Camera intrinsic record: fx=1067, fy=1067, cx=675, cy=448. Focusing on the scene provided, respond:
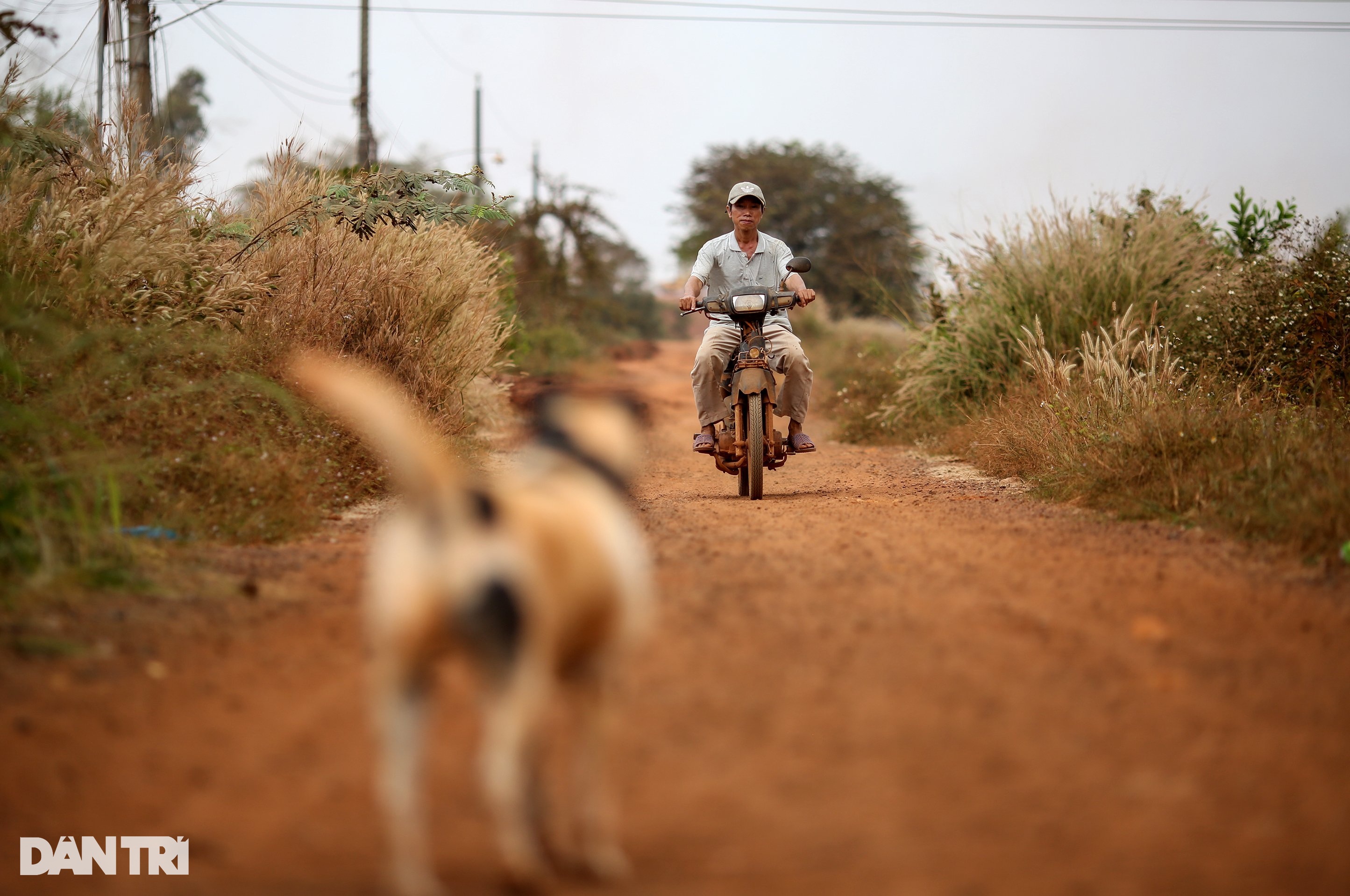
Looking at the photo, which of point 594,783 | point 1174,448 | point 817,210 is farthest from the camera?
point 817,210

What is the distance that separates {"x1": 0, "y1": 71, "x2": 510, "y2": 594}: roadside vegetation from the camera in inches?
187

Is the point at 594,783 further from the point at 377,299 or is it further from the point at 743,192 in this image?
the point at 377,299

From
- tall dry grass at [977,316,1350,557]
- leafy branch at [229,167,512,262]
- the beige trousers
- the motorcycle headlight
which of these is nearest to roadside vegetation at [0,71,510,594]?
leafy branch at [229,167,512,262]

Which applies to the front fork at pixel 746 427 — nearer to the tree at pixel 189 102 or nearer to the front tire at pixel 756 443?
the front tire at pixel 756 443

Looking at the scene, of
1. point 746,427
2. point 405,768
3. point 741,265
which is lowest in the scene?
point 405,768

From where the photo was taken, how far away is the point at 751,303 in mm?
7516

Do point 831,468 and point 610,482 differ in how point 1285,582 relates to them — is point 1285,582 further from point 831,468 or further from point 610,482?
point 831,468

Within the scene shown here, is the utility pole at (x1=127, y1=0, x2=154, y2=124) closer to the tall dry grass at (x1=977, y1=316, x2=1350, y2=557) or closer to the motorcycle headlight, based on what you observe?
the motorcycle headlight

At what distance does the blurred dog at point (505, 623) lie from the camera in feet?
6.81

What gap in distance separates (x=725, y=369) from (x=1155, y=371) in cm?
311

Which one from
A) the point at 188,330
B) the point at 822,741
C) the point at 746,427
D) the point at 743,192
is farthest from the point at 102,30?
the point at 822,741

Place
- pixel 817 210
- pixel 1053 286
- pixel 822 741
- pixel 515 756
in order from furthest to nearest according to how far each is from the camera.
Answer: pixel 817 210, pixel 1053 286, pixel 822 741, pixel 515 756

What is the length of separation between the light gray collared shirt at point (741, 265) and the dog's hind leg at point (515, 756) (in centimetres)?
616

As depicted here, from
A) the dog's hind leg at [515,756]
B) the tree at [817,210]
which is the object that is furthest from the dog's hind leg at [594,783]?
the tree at [817,210]
